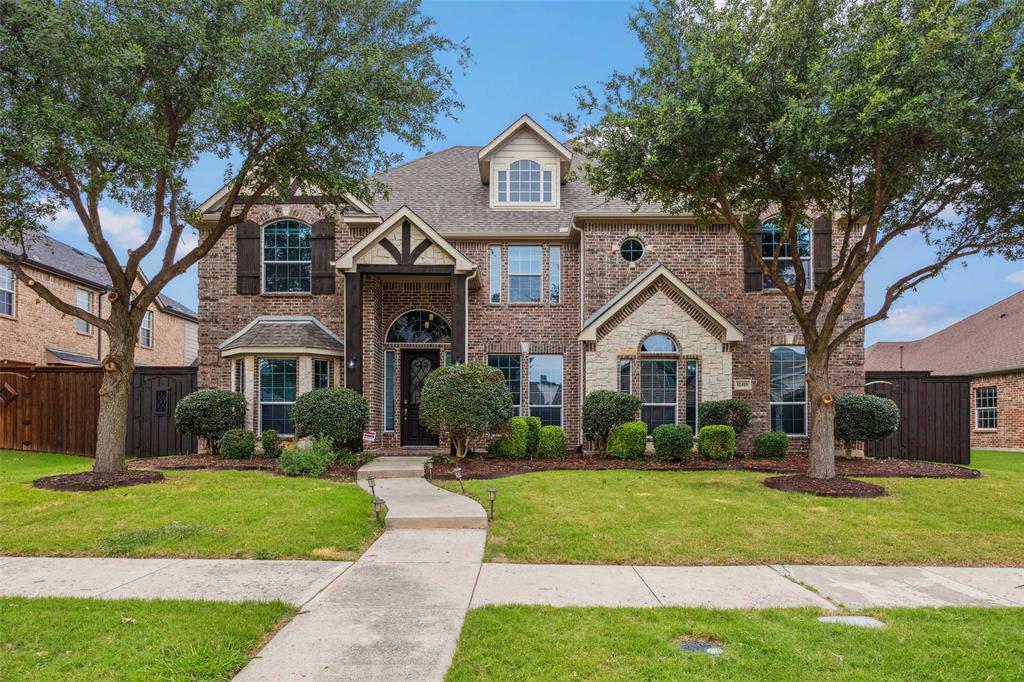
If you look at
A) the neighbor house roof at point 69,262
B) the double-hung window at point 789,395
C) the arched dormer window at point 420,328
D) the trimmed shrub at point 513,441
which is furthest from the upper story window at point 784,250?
the neighbor house roof at point 69,262

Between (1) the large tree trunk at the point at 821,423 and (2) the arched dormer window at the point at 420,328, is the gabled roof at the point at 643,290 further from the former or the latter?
(2) the arched dormer window at the point at 420,328

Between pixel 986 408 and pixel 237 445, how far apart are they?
26.0 metres

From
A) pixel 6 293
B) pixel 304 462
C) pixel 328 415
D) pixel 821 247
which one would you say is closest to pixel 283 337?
pixel 328 415

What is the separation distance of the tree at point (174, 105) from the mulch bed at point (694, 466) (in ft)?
19.3

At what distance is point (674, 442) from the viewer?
12.6 m

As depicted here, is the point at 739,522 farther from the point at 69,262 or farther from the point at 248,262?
the point at 69,262

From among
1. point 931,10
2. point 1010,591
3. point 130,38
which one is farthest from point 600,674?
point 130,38

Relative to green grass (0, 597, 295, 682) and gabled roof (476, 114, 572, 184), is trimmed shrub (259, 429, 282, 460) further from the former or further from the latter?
gabled roof (476, 114, 572, 184)

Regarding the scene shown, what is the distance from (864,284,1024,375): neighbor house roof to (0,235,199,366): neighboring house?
30.1 m

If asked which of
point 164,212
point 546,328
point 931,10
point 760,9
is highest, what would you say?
point 760,9

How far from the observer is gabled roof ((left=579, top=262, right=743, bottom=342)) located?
13.8 metres

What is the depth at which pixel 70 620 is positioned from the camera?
440 cm

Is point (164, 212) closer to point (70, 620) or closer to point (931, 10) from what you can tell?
point (70, 620)

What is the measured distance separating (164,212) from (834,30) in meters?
12.1
